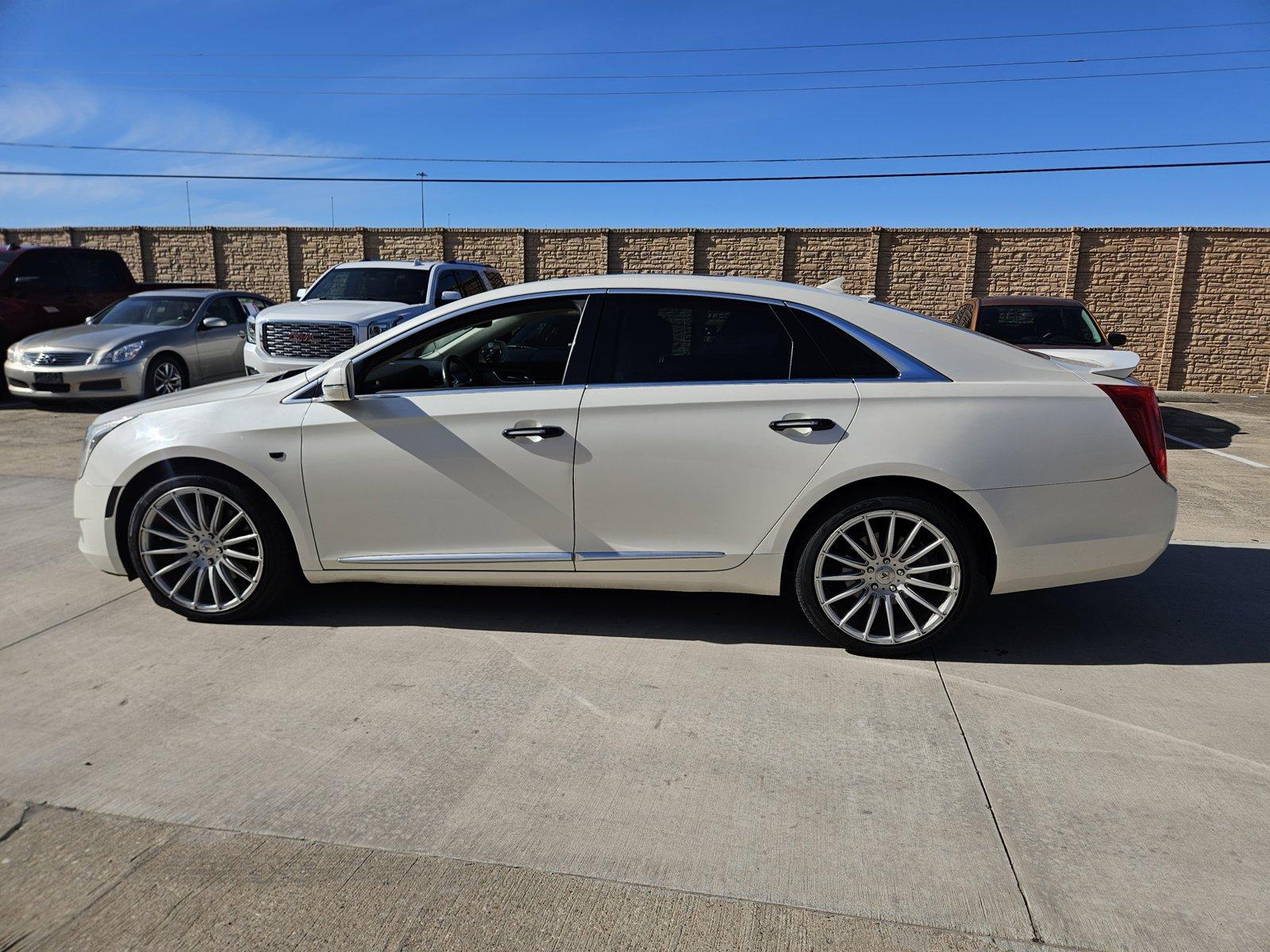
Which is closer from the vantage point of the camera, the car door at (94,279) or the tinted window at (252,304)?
the tinted window at (252,304)

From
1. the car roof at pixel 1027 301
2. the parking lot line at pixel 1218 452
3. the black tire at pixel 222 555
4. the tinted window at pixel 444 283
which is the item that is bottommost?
the parking lot line at pixel 1218 452

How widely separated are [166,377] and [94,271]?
4.29 meters

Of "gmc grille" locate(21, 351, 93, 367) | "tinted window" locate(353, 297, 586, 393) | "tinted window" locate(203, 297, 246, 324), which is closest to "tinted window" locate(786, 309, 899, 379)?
"tinted window" locate(353, 297, 586, 393)

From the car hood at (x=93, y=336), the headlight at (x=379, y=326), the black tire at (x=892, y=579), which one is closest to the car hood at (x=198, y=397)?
the black tire at (x=892, y=579)

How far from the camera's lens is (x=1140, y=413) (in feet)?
13.9

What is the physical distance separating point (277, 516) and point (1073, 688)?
3.74 metres

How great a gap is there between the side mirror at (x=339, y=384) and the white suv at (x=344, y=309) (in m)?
5.62

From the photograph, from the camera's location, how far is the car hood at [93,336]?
475 inches

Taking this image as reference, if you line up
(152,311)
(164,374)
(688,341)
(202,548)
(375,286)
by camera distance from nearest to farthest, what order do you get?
(688,341) < (202,548) < (164,374) < (375,286) < (152,311)

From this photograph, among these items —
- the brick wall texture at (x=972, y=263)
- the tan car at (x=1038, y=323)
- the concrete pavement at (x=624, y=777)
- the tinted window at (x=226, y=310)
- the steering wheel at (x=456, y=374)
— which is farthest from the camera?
the brick wall texture at (x=972, y=263)

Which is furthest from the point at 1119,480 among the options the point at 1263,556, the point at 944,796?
the point at 1263,556

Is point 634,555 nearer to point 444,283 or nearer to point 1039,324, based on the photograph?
point 1039,324

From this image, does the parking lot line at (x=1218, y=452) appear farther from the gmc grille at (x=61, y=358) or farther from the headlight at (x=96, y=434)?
the gmc grille at (x=61, y=358)

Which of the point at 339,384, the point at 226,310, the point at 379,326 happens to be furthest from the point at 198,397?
the point at 226,310
